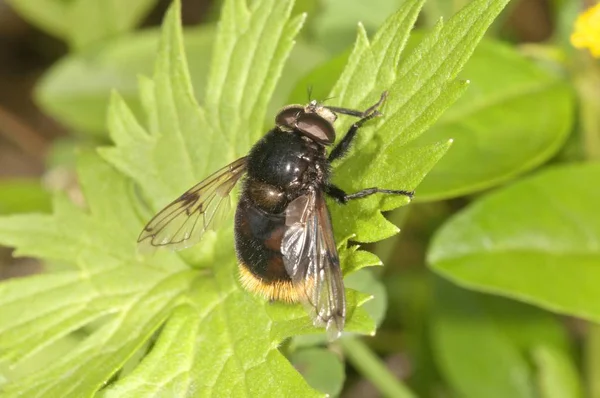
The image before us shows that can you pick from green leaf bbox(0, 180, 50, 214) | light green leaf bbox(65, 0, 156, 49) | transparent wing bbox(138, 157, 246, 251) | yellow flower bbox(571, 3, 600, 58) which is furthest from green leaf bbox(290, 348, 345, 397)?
light green leaf bbox(65, 0, 156, 49)

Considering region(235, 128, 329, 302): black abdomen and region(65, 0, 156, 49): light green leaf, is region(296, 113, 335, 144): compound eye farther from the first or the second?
region(65, 0, 156, 49): light green leaf

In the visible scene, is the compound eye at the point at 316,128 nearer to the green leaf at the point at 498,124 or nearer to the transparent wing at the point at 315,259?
the transparent wing at the point at 315,259

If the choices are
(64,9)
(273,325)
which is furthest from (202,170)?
(64,9)

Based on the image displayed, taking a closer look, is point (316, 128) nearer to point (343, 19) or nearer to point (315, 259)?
point (315, 259)

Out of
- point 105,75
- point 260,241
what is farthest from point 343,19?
point 260,241

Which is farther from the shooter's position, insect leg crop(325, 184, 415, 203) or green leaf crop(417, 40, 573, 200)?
green leaf crop(417, 40, 573, 200)

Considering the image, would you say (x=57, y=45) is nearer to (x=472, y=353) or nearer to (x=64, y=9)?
(x=64, y=9)
